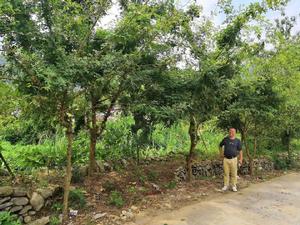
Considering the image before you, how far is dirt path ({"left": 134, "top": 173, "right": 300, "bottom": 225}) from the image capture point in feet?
20.4

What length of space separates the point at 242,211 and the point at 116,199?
249cm

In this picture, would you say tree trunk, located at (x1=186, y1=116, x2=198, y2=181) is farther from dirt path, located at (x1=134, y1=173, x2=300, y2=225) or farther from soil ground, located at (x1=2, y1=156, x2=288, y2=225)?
dirt path, located at (x1=134, y1=173, x2=300, y2=225)

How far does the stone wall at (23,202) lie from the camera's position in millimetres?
5699

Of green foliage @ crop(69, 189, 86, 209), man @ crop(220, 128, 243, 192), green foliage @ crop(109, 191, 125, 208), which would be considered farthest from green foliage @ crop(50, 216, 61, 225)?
man @ crop(220, 128, 243, 192)

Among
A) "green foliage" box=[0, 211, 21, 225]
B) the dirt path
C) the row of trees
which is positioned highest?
the row of trees

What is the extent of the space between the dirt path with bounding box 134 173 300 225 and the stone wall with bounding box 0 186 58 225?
1.71 meters

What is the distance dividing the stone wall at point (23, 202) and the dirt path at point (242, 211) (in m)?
1.71

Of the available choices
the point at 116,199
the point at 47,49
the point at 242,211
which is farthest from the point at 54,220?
the point at 242,211

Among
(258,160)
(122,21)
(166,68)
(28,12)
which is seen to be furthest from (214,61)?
(258,160)

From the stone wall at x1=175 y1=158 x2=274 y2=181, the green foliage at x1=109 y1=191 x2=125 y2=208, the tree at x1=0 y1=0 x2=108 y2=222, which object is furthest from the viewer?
the stone wall at x1=175 y1=158 x2=274 y2=181

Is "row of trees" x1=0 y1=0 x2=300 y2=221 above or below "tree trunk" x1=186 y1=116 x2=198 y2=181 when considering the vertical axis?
above

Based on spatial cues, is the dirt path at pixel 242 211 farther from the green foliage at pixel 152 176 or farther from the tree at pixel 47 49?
the tree at pixel 47 49

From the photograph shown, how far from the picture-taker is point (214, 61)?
24.7ft

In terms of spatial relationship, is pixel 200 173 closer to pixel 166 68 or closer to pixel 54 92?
pixel 166 68
